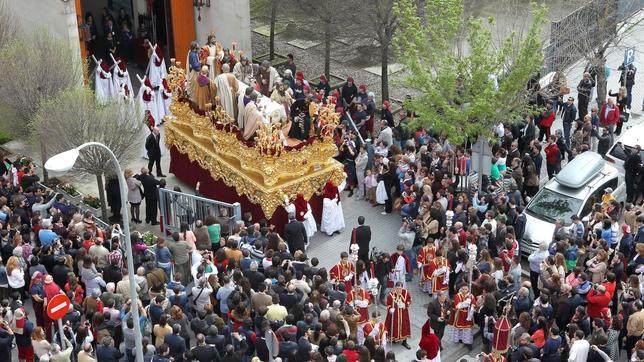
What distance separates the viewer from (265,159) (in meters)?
24.6

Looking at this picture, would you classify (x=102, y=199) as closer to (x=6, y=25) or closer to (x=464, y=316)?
(x=6, y=25)

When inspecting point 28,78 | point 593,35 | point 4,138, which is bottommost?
point 4,138

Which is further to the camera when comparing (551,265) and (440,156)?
(440,156)

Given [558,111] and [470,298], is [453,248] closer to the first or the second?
[470,298]

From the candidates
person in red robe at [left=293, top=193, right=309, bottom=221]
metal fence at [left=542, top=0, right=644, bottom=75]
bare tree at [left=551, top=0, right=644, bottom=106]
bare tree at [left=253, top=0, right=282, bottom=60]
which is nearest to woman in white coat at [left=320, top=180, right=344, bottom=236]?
person in red robe at [left=293, top=193, right=309, bottom=221]

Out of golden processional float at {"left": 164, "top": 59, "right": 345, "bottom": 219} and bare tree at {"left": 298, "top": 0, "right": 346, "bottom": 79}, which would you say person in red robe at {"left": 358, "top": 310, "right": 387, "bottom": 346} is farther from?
bare tree at {"left": 298, "top": 0, "right": 346, "bottom": 79}

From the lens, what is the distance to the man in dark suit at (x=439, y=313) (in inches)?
801

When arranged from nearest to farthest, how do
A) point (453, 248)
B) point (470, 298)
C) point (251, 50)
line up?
1. point (470, 298)
2. point (453, 248)
3. point (251, 50)

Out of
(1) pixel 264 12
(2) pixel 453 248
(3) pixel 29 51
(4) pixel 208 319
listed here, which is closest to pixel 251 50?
(1) pixel 264 12

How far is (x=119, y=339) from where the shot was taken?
65.1 ft

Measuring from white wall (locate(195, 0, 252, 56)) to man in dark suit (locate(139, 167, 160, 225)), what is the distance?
9057mm

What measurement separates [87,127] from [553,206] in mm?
10365

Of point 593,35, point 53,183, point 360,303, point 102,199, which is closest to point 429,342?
point 360,303

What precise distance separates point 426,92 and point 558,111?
23.8 ft
